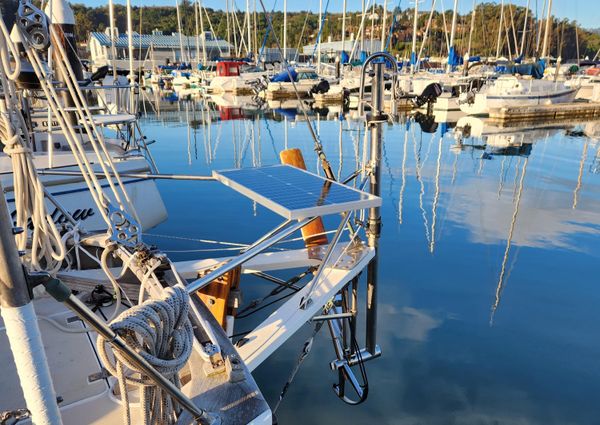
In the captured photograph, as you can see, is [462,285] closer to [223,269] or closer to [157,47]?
[223,269]

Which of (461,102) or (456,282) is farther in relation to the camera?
(461,102)

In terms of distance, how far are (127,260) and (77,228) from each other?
40.0 inches

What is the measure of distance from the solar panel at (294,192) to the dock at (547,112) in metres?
26.1

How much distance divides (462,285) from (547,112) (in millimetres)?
25828

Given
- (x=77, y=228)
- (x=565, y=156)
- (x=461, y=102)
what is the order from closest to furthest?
(x=77, y=228), (x=565, y=156), (x=461, y=102)

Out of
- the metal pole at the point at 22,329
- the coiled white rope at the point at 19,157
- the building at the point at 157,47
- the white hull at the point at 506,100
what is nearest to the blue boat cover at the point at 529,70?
the white hull at the point at 506,100

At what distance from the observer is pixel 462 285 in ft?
24.8

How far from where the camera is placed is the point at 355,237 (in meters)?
4.89

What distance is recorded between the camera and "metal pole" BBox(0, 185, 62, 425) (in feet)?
5.33

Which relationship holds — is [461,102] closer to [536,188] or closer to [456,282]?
[536,188]

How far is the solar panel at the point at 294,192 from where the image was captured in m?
3.32

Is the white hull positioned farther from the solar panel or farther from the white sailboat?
the solar panel

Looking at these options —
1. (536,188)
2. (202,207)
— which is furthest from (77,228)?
(536,188)

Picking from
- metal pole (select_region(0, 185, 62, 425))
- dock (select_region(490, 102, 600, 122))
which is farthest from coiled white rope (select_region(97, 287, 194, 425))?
dock (select_region(490, 102, 600, 122))
